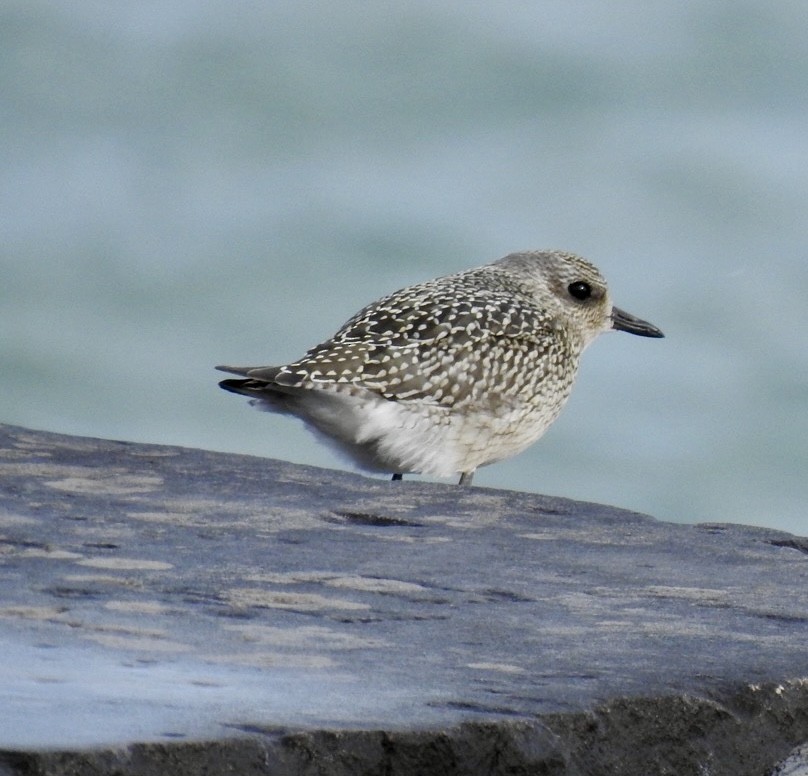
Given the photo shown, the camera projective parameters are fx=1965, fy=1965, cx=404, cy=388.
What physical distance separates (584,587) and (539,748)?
1.18 metres

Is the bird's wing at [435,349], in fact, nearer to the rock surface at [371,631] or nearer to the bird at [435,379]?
the bird at [435,379]

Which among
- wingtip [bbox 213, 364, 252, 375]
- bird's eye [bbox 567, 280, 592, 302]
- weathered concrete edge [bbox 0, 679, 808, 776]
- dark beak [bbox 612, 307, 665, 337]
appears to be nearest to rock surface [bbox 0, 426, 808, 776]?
weathered concrete edge [bbox 0, 679, 808, 776]

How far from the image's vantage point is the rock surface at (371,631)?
3191mm

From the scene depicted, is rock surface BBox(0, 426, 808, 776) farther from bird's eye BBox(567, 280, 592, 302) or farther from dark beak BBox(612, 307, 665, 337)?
A: dark beak BBox(612, 307, 665, 337)

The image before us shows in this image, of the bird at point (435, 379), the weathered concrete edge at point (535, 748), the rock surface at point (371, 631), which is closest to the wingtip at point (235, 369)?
the bird at point (435, 379)

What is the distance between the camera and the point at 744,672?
12.6 ft

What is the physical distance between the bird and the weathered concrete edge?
3.96 meters

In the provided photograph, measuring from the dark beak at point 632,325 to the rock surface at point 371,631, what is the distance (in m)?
4.24

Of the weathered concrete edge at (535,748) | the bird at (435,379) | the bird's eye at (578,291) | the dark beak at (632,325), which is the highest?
the bird's eye at (578,291)

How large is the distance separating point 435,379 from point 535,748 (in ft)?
15.4

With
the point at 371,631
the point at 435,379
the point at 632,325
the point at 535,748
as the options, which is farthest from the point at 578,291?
the point at 535,748

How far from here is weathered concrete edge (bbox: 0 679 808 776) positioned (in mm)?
2984

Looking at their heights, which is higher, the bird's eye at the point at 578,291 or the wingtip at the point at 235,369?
the bird's eye at the point at 578,291

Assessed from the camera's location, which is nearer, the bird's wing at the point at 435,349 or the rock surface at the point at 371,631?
the rock surface at the point at 371,631
